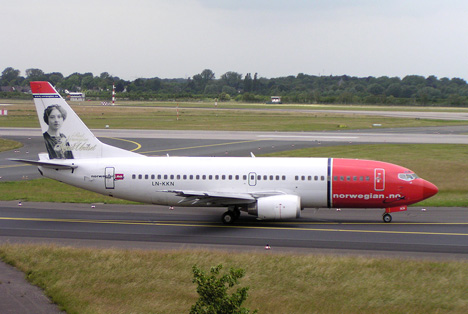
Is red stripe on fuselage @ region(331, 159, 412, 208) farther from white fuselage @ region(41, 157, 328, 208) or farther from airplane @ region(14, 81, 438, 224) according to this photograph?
white fuselage @ region(41, 157, 328, 208)

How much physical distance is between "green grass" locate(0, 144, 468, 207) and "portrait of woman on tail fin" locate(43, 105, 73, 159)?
18.0 feet

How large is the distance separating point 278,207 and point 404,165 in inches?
918

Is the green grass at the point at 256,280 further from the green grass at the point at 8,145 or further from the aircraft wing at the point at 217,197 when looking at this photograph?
the green grass at the point at 8,145

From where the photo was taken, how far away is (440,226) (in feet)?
88.3

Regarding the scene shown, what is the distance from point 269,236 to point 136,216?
27.6 ft

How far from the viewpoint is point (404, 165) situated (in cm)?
4619

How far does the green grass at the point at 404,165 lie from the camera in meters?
34.3

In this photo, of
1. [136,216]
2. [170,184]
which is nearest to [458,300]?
[170,184]

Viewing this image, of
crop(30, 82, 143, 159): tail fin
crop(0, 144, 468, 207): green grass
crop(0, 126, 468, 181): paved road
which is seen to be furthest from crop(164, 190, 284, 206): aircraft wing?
crop(0, 126, 468, 181): paved road

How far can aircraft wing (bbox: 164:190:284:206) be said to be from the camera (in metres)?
26.3

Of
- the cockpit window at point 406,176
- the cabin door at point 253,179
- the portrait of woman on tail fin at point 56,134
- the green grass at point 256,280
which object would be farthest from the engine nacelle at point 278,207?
the portrait of woman on tail fin at point 56,134

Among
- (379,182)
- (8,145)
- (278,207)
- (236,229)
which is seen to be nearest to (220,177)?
(236,229)

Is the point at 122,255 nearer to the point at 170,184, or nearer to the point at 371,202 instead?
the point at 170,184

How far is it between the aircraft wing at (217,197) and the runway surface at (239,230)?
120 centimetres
